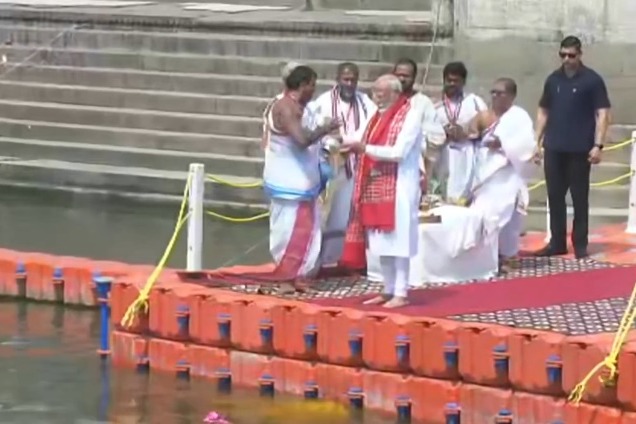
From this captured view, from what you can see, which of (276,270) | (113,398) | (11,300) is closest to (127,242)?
(11,300)

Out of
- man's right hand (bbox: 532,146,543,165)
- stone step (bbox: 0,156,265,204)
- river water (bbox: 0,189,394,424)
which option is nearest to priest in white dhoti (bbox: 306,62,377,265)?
man's right hand (bbox: 532,146,543,165)

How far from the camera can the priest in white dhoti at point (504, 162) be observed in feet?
42.8

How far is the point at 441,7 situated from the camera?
19703mm

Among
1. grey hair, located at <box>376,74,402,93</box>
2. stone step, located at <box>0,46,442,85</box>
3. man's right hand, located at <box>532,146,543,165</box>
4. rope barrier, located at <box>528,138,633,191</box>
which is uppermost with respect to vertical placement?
grey hair, located at <box>376,74,402,93</box>

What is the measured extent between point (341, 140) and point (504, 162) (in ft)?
4.10

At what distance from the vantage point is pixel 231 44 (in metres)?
20.8

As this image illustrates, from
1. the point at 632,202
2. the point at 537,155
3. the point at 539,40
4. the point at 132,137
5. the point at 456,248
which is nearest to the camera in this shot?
the point at 456,248

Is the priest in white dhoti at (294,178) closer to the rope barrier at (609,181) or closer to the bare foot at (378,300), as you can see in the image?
the bare foot at (378,300)

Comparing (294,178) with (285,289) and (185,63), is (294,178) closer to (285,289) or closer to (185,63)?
(285,289)

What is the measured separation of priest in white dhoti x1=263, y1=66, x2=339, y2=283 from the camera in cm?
1180

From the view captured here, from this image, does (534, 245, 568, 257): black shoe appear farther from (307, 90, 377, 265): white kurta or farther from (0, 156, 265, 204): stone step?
(0, 156, 265, 204): stone step

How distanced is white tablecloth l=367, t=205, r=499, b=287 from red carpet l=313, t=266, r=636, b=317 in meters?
0.20

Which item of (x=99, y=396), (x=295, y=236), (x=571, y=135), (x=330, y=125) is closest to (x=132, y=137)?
(x=571, y=135)

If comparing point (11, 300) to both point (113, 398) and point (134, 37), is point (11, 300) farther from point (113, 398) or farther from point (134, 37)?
point (134, 37)
